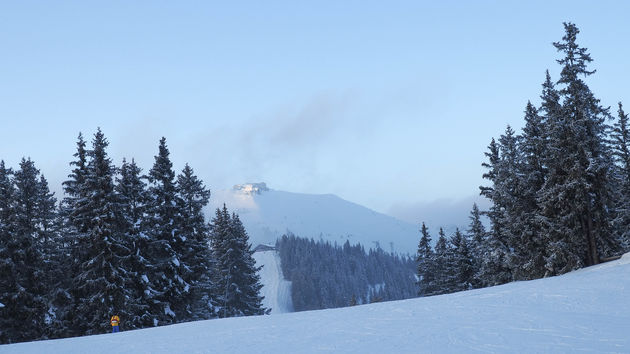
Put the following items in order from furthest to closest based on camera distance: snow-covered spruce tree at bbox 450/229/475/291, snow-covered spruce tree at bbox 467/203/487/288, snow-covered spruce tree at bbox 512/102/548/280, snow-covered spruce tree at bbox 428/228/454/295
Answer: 1. snow-covered spruce tree at bbox 428/228/454/295
2. snow-covered spruce tree at bbox 450/229/475/291
3. snow-covered spruce tree at bbox 467/203/487/288
4. snow-covered spruce tree at bbox 512/102/548/280

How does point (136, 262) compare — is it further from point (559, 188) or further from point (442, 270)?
point (442, 270)

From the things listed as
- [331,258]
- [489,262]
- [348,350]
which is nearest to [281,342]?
[348,350]

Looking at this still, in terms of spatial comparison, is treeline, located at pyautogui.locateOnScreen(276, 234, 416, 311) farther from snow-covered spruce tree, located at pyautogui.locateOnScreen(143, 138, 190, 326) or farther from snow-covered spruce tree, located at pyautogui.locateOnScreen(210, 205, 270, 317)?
snow-covered spruce tree, located at pyautogui.locateOnScreen(143, 138, 190, 326)

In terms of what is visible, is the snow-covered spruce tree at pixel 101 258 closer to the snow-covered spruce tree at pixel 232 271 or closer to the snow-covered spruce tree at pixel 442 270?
the snow-covered spruce tree at pixel 232 271

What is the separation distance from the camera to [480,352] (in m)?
9.19

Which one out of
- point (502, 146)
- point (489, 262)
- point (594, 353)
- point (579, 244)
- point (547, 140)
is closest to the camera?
point (594, 353)

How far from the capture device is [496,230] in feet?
118

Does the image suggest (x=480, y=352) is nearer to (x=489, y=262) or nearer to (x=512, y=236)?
(x=512, y=236)

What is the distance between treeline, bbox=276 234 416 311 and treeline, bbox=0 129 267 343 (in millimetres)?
95060

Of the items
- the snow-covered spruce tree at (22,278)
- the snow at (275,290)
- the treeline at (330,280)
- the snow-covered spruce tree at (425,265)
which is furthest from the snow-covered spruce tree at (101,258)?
the treeline at (330,280)

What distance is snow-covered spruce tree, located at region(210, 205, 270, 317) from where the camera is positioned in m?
45.0

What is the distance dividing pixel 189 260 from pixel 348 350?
Result: 25.4 metres

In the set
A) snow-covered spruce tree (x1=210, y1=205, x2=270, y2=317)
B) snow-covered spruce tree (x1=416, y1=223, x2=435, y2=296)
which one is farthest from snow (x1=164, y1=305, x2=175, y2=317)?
snow-covered spruce tree (x1=416, y1=223, x2=435, y2=296)

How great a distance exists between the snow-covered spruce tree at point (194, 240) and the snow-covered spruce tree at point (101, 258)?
5.15 metres
